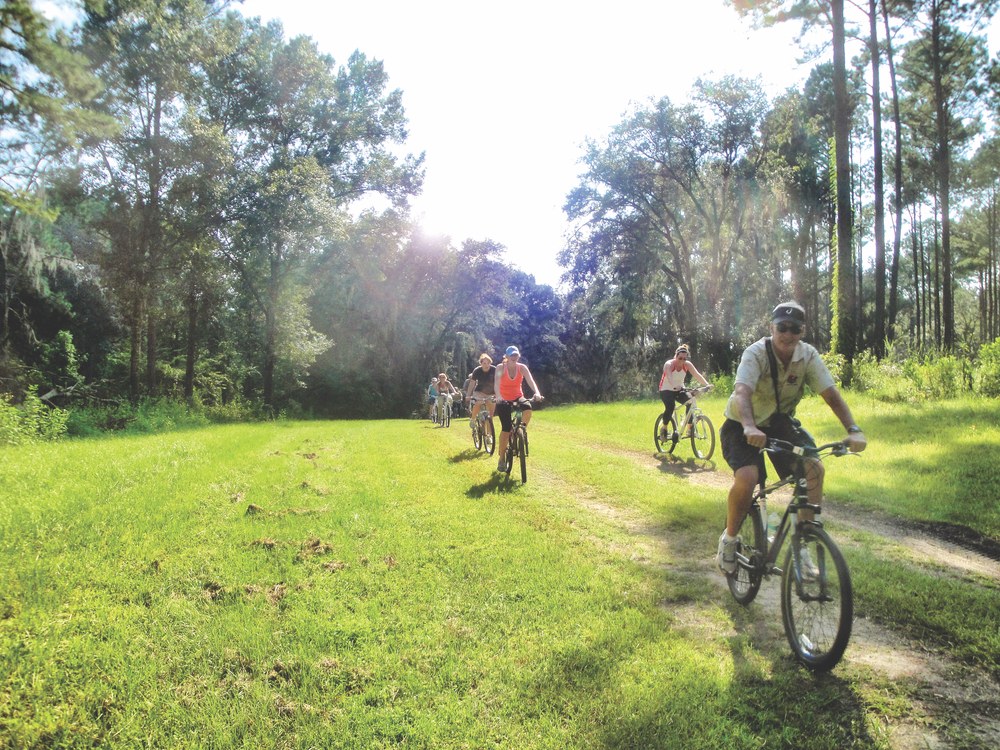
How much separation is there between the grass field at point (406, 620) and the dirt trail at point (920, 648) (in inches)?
4.3

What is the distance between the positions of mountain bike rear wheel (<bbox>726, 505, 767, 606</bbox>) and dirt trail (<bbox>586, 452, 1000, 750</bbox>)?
0.15 m

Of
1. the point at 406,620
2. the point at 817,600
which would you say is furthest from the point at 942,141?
the point at 406,620

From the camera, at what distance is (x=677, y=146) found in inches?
1225

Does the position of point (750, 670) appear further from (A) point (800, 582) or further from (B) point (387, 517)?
(B) point (387, 517)

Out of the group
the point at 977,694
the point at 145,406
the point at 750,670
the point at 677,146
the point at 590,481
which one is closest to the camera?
the point at 977,694

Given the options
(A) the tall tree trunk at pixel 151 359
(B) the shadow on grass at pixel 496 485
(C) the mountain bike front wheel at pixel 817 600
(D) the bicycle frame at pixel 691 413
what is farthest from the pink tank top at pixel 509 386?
(A) the tall tree trunk at pixel 151 359

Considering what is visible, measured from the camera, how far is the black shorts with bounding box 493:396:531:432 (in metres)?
9.05

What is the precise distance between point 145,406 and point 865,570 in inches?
859

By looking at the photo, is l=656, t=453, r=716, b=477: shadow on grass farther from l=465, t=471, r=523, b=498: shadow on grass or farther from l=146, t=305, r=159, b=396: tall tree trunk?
l=146, t=305, r=159, b=396: tall tree trunk

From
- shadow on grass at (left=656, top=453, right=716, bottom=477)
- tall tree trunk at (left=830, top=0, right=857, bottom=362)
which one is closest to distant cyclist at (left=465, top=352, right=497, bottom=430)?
shadow on grass at (left=656, top=453, right=716, bottom=477)

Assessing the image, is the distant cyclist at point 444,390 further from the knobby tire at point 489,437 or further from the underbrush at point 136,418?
the underbrush at point 136,418

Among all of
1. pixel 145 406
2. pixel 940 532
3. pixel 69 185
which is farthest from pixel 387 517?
pixel 69 185

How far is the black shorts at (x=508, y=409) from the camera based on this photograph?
9.05m

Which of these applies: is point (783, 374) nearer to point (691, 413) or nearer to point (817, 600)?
point (817, 600)
